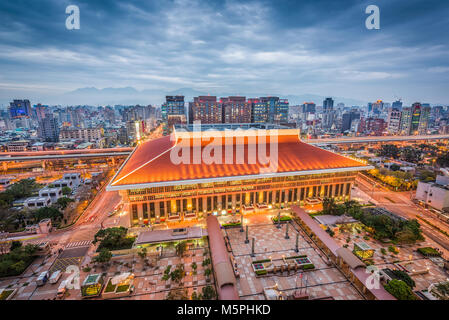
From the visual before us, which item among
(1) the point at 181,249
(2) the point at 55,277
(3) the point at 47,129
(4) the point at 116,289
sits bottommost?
(4) the point at 116,289

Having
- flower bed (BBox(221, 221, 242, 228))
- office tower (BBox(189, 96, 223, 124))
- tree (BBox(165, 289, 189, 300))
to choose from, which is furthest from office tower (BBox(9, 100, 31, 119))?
tree (BBox(165, 289, 189, 300))

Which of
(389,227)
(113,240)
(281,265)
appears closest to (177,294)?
(281,265)

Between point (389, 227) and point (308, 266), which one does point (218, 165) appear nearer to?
point (308, 266)

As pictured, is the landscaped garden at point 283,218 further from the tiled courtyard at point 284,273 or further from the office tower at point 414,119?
the office tower at point 414,119

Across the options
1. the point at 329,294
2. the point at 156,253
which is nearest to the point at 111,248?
the point at 156,253
